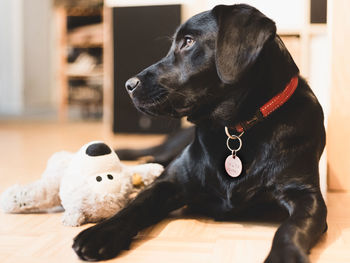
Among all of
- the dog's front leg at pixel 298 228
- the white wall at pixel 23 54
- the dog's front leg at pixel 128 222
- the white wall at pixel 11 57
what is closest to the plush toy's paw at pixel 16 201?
the dog's front leg at pixel 128 222

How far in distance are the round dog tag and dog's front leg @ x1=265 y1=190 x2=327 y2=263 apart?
0.12 meters

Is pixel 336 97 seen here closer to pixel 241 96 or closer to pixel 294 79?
pixel 294 79

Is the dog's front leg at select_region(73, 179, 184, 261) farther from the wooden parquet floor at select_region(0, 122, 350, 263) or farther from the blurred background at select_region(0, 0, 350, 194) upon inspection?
the blurred background at select_region(0, 0, 350, 194)

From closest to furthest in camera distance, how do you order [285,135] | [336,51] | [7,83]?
[285,135] → [336,51] → [7,83]

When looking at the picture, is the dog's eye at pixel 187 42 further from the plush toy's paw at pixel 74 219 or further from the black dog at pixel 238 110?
the plush toy's paw at pixel 74 219

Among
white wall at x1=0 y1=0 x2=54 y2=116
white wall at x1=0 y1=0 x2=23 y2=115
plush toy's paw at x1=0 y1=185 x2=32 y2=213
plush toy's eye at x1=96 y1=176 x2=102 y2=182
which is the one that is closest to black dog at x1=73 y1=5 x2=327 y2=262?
plush toy's eye at x1=96 y1=176 x2=102 y2=182

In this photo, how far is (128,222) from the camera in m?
1.10

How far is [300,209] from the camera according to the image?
1.07 m

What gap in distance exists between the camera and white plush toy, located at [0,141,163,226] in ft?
4.04

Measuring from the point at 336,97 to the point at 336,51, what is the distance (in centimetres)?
16

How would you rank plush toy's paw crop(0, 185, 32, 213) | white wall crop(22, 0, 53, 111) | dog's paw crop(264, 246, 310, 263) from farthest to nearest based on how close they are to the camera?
white wall crop(22, 0, 53, 111) → plush toy's paw crop(0, 185, 32, 213) → dog's paw crop(264, 246, 310, 263)

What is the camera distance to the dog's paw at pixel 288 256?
0.86 meters

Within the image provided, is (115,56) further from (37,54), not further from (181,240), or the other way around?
(37,54)

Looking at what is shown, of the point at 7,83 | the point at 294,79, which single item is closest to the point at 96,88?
the point at 7,83
